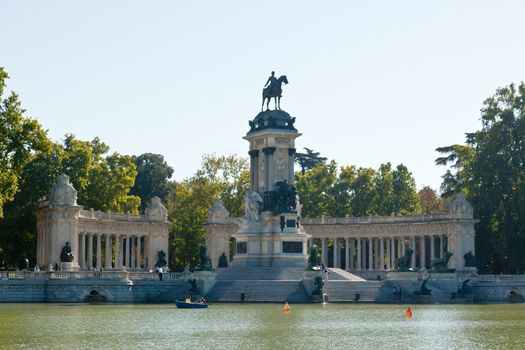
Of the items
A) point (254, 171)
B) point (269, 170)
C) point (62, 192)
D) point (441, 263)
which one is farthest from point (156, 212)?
point (441, 263)

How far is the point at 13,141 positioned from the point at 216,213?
32933mm

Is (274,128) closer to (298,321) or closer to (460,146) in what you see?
(460,146)

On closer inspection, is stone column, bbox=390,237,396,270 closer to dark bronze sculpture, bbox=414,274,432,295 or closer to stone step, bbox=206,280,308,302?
dark bronze sculpture, bbox=414,274,432,295

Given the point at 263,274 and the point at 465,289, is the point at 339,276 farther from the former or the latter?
the point at 465,289

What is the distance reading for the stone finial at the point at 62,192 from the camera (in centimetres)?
9369

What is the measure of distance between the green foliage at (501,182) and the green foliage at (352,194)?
1692 cm

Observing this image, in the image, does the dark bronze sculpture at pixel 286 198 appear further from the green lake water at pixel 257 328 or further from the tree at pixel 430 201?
the tree at pixel 430 201

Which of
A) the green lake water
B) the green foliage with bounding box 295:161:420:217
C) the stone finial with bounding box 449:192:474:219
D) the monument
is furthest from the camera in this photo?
the green foliage with bounding box 295:161:420:217

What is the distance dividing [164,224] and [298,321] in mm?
56040

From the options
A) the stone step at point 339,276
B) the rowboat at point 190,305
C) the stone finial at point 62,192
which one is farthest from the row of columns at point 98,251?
the rowboat at point 190,305

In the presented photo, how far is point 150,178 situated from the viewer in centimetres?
16300

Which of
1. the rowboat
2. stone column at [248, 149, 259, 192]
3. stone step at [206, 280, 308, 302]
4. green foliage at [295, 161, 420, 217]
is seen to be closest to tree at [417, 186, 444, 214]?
green foliage at [295, 161, 420, 217]

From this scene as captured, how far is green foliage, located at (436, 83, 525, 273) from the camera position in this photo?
10212cm

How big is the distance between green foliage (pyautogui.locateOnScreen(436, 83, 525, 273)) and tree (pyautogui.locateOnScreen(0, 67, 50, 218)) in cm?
4264
